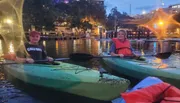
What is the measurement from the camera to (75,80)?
6953mm

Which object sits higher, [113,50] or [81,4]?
[81,4]

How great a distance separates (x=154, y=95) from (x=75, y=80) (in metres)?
3.08

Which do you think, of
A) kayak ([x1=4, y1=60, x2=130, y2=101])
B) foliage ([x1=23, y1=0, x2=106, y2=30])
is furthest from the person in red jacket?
foliage ([x1=23, y1=0, x2=106, y2=30])

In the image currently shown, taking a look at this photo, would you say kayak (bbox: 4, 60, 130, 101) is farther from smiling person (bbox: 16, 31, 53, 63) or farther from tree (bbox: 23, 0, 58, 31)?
tree (bbox: 23, 0, 58, 31)

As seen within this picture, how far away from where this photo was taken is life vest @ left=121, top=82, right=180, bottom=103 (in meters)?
4.09

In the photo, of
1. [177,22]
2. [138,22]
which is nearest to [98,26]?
[138,22]

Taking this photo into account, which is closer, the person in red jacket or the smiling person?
the smiling person

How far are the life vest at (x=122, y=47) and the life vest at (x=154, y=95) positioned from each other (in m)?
6.18

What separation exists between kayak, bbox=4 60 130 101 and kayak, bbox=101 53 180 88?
183 cm

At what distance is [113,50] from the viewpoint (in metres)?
10.6

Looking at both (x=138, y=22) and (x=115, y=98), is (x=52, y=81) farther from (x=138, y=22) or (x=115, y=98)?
(x=138, y=22)

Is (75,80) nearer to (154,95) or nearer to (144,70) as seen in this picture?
(144,70)

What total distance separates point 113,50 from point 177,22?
174 ft

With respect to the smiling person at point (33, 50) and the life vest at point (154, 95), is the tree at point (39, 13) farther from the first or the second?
the life vest at point (154, 95)
